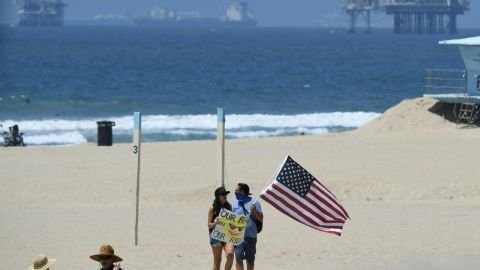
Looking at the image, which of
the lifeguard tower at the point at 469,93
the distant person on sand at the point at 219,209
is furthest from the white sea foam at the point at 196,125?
the distant person on sand at the point at 219,209

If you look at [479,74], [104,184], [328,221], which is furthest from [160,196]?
[479,74]

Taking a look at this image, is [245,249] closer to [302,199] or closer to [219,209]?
[219,209]

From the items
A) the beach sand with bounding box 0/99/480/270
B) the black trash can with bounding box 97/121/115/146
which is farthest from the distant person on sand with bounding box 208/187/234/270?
the black trash can with bounding box 97/121/115/146

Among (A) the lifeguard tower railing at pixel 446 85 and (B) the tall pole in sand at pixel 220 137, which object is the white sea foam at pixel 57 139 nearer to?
(A) the lifeguard tower railing at pixel 446 85

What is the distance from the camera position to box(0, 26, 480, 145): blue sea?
46.2 metres

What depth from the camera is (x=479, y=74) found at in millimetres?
34406

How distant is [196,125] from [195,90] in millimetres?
22903

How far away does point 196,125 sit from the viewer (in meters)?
47.3

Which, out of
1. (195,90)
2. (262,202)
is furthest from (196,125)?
(262,202)

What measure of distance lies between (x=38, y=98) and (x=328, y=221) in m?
48.2

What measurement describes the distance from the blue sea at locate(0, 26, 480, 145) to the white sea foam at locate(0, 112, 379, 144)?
46mm

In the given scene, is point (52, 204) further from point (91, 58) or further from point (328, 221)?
point (91, 58)

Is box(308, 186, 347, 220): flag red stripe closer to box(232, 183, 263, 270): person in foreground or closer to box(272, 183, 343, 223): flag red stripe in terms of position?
box(272, 183, 343, 223): flag red stripe

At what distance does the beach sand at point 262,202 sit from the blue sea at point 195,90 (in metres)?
12.4
